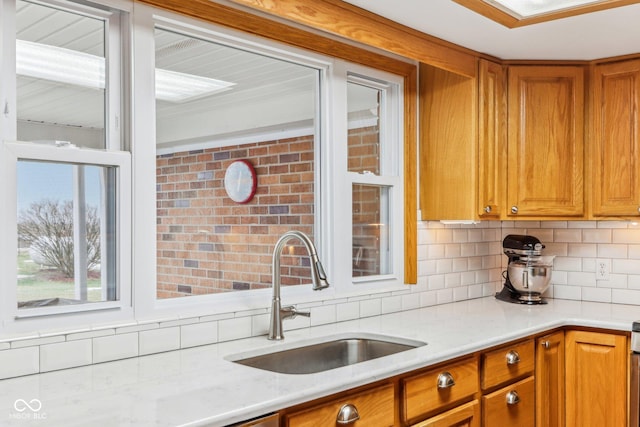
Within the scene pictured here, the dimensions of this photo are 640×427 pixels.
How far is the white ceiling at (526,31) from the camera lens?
99.3 inches

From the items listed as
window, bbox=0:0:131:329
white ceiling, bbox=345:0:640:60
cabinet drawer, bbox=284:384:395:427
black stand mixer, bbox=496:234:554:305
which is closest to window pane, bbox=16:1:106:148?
window, bbox=0:0:131:329

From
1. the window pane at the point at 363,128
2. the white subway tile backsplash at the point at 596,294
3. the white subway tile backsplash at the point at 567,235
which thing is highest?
the window pane at the point at 363,128

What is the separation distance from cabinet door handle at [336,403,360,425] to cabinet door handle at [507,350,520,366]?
98 cm

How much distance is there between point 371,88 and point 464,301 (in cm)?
134

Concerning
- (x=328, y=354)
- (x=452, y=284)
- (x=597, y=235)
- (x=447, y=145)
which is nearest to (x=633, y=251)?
(x=597, y=235)

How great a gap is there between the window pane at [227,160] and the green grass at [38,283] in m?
0.40

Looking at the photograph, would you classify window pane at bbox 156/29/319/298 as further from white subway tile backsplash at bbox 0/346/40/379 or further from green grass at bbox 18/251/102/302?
white subway tile backsplash at bbox 0/346/40/379

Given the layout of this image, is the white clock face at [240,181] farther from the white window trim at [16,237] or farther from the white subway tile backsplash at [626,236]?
the white subway tile backsplash at [626,236]

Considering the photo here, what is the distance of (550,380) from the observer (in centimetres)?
288

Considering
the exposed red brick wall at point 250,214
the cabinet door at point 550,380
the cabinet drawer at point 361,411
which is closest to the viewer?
the cabinet drawer at point 361,411

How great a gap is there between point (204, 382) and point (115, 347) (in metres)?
0.42

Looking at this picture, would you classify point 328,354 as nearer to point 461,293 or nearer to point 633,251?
point 461,293

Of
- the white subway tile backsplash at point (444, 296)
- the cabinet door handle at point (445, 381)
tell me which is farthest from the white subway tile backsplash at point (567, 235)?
the cabinet door handle at point (445, 381)

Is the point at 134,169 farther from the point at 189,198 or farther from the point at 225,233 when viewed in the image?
the point at 225,233
